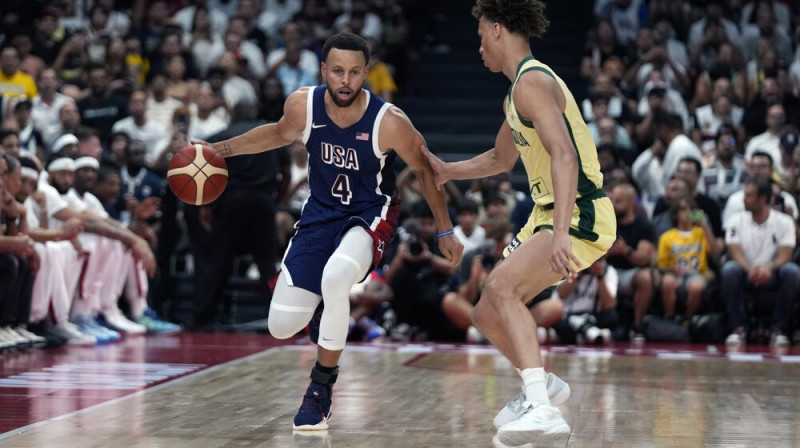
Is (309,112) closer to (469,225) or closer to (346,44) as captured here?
(346,44)

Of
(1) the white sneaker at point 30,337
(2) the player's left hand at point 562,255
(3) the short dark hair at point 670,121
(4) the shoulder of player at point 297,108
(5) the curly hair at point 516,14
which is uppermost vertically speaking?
(3) the short dark hair at point 670,121

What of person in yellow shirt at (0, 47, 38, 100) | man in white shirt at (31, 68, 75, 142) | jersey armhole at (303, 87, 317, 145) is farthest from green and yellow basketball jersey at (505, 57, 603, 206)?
person in yellow shirt at (0, 47, 38, 100)

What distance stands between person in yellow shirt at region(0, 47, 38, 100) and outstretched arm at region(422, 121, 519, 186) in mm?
8546

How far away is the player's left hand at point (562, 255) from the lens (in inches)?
190

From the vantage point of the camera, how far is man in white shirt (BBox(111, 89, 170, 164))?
1287cm

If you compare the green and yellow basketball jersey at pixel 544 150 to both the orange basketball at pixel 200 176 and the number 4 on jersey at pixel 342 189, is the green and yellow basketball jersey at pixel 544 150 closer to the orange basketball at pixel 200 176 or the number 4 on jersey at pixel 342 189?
the number 4 on jersey at pixel 342 189

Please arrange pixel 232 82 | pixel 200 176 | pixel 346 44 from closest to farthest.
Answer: pixel 346 44 → pixel 200 176 → pixel 232 82

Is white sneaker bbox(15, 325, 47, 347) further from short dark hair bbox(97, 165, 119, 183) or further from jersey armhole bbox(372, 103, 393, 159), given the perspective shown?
jersey armhole bbox(372, 103, 393, 159)

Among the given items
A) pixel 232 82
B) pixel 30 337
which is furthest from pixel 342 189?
pixel 232 82

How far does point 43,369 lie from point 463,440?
3755 mm

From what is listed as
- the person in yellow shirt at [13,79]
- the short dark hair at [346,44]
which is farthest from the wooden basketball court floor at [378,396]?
the person in yellow shirt at [13,79]

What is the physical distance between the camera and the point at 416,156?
18.6 ft

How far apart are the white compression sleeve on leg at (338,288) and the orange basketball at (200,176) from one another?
81 centimetres

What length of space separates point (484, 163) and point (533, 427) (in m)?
1.46
